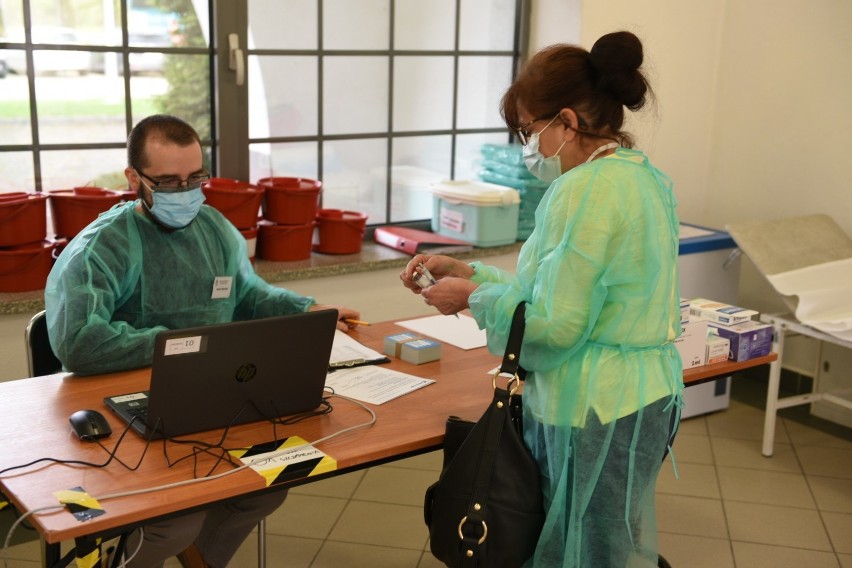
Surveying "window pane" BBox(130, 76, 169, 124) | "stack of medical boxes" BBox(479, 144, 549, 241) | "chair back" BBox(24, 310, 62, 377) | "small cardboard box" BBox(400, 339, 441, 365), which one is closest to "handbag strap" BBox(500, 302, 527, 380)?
"small cardboard box" BBox(400, 339, 441, 365)

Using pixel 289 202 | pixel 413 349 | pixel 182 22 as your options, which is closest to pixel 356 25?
pixel 182 22

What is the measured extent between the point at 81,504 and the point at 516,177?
284cm

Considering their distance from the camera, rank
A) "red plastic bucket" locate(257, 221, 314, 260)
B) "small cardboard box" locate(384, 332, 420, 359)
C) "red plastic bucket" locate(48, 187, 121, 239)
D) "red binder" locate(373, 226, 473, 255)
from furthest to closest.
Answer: "red binder" locate(373, 226, 473, 255)
"red plastic bucket" locate(257, 221, 314, 260)
"red plastic bucket" locate(48, 187, 121, 239)
"small cardboard box" locate(384, 332, 420, 359)

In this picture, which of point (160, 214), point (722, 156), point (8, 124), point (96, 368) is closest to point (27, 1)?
point (8, 124)

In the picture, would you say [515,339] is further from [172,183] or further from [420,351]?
[172,183]

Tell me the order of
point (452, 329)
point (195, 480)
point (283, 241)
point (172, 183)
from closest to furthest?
point (195, 480) → point (172, 183) → point (452, 329) → point (283, 241)

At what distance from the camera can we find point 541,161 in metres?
1.87

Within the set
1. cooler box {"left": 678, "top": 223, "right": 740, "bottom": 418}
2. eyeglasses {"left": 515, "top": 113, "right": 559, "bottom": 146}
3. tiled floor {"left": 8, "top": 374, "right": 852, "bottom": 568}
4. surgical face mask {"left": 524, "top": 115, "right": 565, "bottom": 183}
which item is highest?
eyeglasses {"left": 515, "top": 113, "right": 559, "bottom": 146}

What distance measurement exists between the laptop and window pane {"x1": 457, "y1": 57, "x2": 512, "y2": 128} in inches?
97.2

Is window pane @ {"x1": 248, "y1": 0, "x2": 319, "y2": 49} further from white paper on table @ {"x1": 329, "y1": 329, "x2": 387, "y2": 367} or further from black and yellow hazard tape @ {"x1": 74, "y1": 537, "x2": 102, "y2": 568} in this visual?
black and yellow hazard tape @ {"x1": 74, "y1": 537, "x2": 102, "y2": 568}

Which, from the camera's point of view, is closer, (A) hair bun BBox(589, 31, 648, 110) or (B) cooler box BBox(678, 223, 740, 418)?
(A) hair bun BBox(589, 31, 648, 110)

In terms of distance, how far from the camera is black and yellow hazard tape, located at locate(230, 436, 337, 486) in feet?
5.60

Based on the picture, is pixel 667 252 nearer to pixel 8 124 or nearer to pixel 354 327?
pixel 354 327

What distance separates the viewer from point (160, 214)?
2332mm
